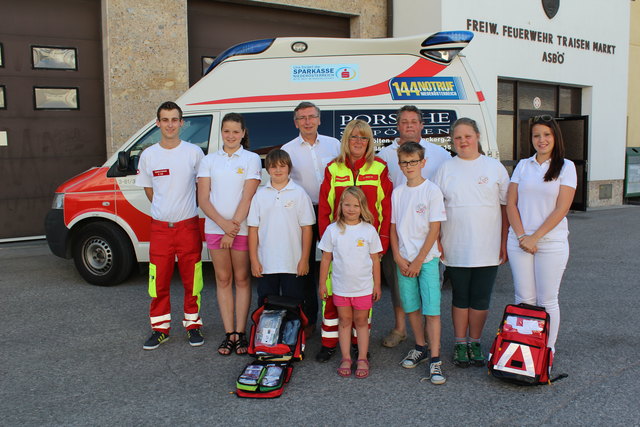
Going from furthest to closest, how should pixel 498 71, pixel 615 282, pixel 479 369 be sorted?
pixel 498 71
pixel 615 282
pixel 479 369

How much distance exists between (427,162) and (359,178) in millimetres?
712

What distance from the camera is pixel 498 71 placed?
12.8 metres

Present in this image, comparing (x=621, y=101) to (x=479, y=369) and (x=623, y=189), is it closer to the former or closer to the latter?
(x=623, y=189)

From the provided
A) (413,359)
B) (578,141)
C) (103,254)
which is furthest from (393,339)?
(578,141)

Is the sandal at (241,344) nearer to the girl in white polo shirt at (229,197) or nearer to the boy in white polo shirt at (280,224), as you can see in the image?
the girl in white polo shirt at (229,197)

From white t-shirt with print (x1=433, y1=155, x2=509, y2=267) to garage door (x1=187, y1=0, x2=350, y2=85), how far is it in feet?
25.5

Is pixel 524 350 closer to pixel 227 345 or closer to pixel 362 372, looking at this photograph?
pixel 362 372

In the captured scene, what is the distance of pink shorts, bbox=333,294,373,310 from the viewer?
12.8ft

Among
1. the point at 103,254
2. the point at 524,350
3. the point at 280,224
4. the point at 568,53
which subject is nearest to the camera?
the point at 524,350

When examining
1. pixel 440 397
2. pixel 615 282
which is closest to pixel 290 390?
pixel 440 397

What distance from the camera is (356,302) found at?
3.89 meters

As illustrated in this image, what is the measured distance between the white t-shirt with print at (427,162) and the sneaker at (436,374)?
137 centimetres

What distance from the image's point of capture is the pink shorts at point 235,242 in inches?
167

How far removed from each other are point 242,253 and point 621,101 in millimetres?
14430
